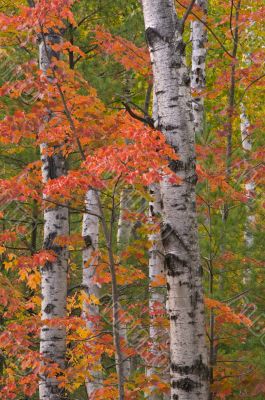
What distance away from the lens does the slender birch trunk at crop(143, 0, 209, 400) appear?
3439mm

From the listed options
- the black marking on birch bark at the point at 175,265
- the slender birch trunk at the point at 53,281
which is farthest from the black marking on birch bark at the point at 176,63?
the slender birch trunk at the point at 53,281

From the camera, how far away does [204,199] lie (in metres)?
5.49

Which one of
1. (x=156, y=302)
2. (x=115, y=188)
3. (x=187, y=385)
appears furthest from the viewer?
(x=156, y=302)

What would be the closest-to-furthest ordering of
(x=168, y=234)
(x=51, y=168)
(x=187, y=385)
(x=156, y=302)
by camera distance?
1. (x=187, y=385)
2. (x=168, y=234)
3. (x=51, y=168)
4. (x=156, y=302)

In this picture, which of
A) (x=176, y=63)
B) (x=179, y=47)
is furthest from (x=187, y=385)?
(x=179, y=47)

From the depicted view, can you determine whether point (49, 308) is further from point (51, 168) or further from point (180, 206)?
point (180, 206)

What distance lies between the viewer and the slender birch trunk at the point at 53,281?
18.5ft

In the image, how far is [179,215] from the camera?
3.52 meters

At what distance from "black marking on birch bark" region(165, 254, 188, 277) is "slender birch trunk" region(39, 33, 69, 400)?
233 centimetres

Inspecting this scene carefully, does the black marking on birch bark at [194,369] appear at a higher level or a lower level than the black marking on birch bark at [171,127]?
lower

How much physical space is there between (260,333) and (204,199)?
58.1 inches

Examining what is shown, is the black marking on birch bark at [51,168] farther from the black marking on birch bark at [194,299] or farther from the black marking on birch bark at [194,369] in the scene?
the black marking on birch bark at [194,369]

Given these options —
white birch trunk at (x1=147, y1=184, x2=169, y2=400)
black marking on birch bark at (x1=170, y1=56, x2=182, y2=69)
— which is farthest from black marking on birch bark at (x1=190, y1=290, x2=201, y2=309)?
white birch trunk at (x1=147, y1=184, x2=169, y2=400)

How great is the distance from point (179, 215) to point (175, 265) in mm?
313
